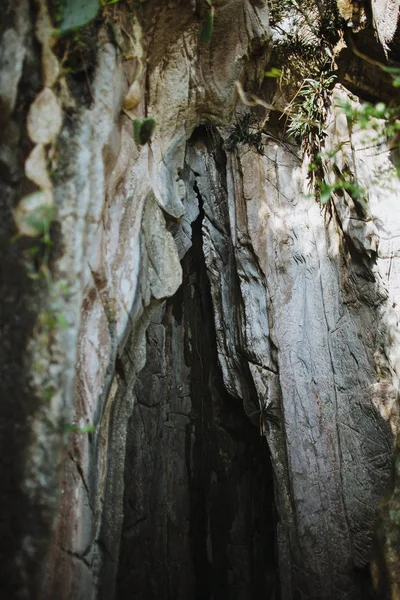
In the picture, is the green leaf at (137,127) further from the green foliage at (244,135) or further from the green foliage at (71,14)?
the green foliage at (244,135)

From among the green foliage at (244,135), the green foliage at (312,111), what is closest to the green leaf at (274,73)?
the green foliage at (312,111)

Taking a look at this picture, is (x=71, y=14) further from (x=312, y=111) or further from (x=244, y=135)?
(x=312, y=111)

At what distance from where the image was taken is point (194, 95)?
4.88 metres

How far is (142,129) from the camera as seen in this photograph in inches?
147

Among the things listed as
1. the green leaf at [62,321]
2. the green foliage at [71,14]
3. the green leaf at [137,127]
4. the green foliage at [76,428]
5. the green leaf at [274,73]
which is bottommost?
the green foliage at [76,428]

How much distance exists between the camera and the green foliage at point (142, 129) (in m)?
3.71

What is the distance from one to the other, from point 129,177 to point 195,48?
1.48 m

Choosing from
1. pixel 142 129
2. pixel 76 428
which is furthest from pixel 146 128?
pixel 76 428

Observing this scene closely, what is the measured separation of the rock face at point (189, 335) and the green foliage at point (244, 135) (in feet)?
0.44

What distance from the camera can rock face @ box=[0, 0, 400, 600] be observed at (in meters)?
3.05

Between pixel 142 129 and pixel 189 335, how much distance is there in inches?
103

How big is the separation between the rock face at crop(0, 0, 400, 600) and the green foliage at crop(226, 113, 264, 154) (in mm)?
135

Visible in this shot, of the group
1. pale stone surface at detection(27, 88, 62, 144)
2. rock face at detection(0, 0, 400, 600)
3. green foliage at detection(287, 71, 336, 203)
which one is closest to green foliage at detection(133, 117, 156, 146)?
rock face at detection(0, 0, 400, 600)

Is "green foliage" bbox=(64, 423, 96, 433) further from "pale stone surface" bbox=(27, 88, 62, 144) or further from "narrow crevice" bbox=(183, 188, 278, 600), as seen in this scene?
"narrow crevice" bbox=(183, 188, 278, 600)
